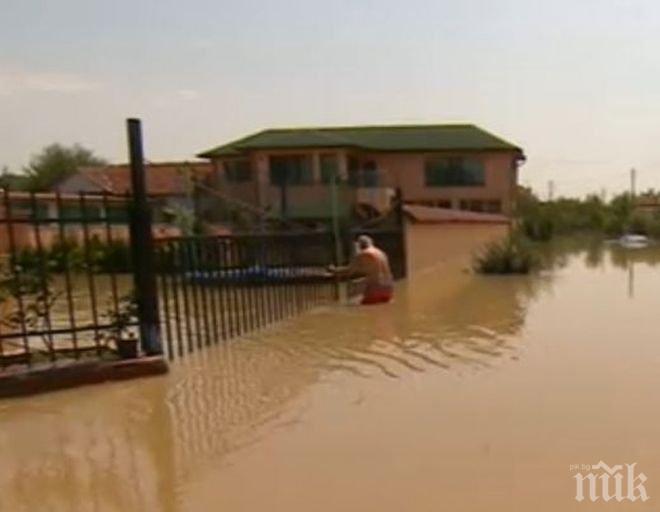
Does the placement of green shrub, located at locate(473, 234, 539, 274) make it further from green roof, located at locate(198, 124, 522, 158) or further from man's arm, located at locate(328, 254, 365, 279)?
green roof, located at locate(198, 124, 522, 158)

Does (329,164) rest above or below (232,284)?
above

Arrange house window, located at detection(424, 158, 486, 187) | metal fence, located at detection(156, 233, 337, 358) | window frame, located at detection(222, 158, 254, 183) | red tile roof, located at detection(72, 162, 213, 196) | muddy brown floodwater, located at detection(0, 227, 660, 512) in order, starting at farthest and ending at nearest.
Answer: house window, located at detection(424, 158, 486, 187), red tile roof, located at detection(72, 162, 213, 196), window frame, located at detection(222, 158, 254, 183), metal fence, located at detection(156, 233, 337, 358), muddy brown floodwater, located at detection(0, 227, 660, 512)

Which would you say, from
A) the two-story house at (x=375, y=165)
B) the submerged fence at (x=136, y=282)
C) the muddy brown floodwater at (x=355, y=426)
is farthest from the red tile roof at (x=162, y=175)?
the muddy brown floodwater at (x=355, y=426)

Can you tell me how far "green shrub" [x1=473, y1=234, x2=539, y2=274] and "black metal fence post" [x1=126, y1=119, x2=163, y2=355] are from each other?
16.7m

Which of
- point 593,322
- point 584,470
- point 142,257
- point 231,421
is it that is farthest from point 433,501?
point 593,322

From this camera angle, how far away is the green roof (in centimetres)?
3984

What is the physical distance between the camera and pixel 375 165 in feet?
145

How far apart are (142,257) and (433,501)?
5104 mm

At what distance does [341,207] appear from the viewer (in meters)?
32.2

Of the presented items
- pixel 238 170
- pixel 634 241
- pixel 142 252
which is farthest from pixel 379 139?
pixel 142 252

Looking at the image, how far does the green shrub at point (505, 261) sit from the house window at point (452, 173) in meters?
19.2

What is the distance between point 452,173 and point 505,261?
20659 mm

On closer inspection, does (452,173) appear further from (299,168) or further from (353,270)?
(353,270)

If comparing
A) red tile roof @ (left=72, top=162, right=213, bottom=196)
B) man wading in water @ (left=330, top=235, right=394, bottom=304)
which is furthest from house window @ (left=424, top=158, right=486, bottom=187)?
man wading in water @ (left=330, top=235, right=394, bottom=304)
